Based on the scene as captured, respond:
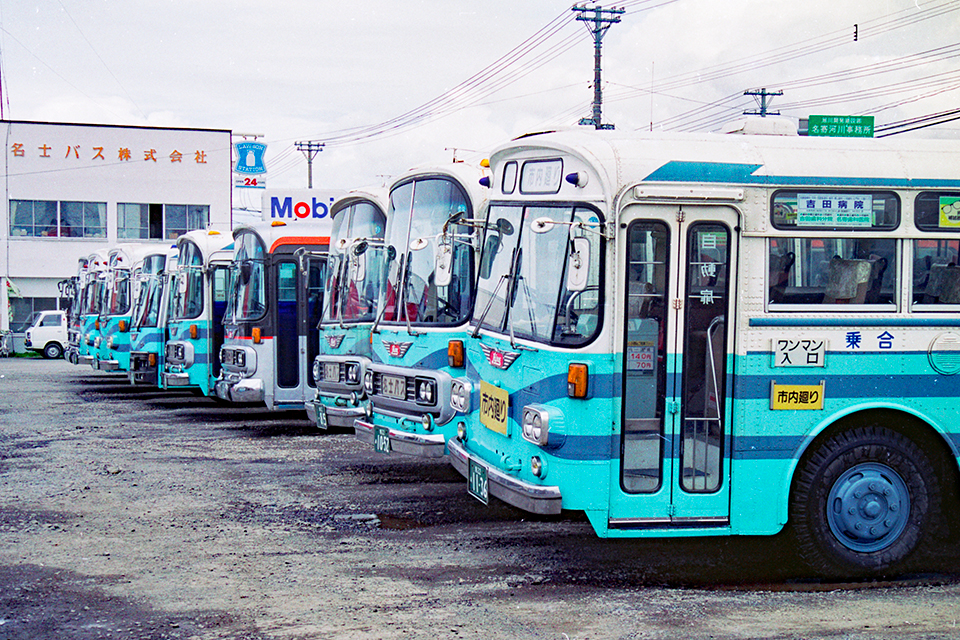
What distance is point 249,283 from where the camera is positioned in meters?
13.5

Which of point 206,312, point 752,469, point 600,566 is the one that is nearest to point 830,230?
point 752,469

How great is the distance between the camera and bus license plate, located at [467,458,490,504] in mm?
6797

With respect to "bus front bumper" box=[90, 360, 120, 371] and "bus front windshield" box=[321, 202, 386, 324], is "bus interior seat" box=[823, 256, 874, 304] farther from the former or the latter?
"bus front bumper" box=[90, 360, 120, 371]

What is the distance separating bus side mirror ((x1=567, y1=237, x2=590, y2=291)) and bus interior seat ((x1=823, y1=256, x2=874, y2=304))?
169 centimetres

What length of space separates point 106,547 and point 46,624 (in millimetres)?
1807

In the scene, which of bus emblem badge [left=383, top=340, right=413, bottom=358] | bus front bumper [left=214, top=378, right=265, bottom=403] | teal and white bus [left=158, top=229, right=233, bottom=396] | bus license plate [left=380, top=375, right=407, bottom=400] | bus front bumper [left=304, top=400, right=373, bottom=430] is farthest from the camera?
teal and white bus [left=158, top=229, right=233, bottom=396]

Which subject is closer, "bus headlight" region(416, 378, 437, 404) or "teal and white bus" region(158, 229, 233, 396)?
"bus headlight" region(416, 378, 437, 404)

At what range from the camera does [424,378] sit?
9.05 m

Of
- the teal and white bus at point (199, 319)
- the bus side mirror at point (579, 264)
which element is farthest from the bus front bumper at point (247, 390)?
the bus side mirror at point (579, 264)

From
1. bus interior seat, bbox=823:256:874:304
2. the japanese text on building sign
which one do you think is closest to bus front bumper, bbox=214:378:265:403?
bus interior seat, bbox=823:256:874:304

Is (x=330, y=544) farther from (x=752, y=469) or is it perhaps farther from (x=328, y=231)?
(x=328, y=231)

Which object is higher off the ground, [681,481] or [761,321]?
[761,321]

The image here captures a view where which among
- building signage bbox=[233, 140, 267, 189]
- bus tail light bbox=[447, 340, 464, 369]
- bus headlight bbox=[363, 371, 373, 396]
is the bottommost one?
bus headlight bbox=[363, 371, 373, 396]

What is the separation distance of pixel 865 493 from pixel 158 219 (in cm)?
3845
